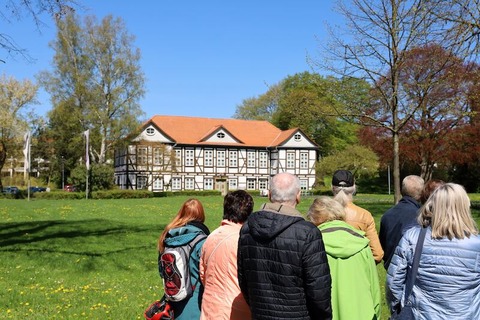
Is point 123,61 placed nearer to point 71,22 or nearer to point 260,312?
point 71,22

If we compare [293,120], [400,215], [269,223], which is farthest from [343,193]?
[293,120]

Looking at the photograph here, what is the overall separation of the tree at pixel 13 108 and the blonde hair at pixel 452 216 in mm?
50405

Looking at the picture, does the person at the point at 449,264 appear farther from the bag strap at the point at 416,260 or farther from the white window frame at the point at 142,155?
the white window frame at the point at 142,155

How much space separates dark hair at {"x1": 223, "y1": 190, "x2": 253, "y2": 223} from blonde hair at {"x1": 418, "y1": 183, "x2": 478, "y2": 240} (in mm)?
1353

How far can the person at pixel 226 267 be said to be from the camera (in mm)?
3852

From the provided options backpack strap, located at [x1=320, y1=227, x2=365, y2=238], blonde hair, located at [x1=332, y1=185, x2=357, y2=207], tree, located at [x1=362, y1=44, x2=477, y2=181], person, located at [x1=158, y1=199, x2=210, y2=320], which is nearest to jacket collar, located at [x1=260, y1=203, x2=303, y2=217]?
backpack strap, located at [x1=320, y1=227, x2=365, y2=238]

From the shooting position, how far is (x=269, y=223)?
10.8 feet

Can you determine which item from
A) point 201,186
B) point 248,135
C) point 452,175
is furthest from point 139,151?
point 452,175

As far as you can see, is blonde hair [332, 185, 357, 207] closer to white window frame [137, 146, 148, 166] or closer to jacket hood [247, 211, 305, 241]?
jacket hood [247, 211, 305, 241]

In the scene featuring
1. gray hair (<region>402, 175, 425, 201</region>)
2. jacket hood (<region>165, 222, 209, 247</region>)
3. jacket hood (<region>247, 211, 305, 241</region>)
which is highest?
gray hair (<region>402, 175, 425, 201</region>)

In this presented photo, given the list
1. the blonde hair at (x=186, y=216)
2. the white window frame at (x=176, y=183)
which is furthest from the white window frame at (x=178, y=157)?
the blonde hair at (x=186, y=216)

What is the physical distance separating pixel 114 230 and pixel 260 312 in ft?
42.7

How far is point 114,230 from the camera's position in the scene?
15.7m

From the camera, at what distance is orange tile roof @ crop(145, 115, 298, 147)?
196 feet
